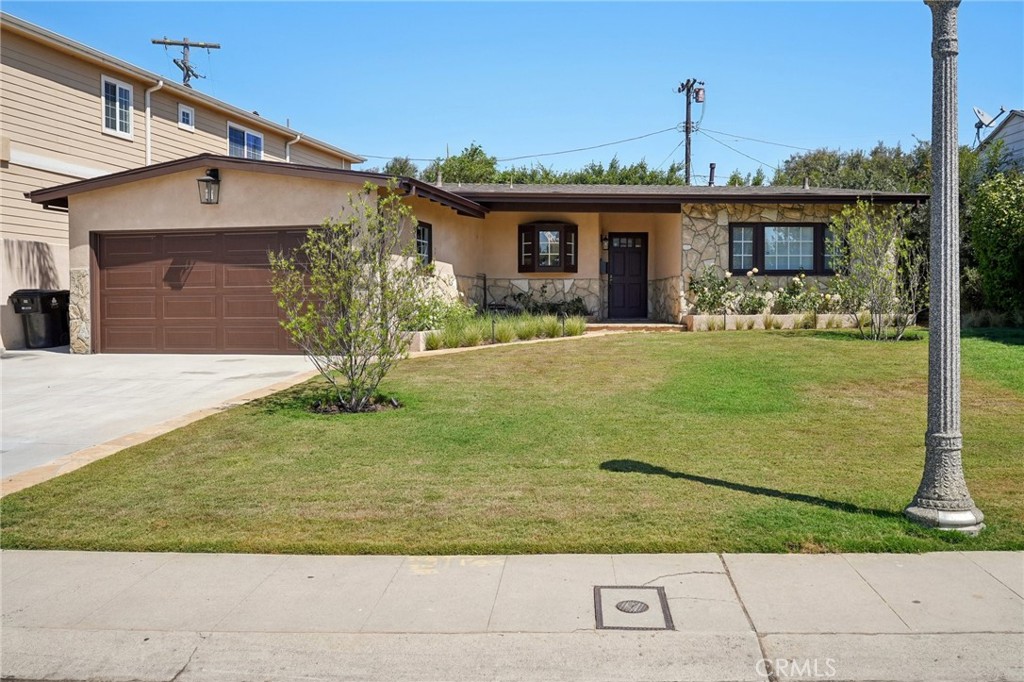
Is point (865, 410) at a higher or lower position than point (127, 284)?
lower

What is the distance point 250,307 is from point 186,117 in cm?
976

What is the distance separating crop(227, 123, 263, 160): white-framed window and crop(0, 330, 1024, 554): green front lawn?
16.2m

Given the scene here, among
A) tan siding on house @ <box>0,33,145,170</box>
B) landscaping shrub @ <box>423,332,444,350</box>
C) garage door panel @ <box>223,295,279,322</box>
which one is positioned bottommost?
landscaping shrub @ <box>423,332,444,350</box>

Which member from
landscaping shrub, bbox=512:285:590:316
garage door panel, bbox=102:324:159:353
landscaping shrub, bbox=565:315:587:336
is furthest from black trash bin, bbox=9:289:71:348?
landscaping shrub, bbox=565:315:587:336

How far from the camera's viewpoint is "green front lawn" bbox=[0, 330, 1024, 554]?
220 inches

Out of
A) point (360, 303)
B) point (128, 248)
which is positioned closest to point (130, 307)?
point (128, 248)

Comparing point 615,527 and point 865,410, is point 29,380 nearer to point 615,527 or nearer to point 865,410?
point 615,527

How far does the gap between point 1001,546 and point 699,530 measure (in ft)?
6.34

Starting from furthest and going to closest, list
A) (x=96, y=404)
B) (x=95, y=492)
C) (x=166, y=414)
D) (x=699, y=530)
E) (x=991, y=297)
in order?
(x=991, y=297) < (x=96, y=404) < (x=166, y=414) < (x=95, y=492) < (x=699, y=530)

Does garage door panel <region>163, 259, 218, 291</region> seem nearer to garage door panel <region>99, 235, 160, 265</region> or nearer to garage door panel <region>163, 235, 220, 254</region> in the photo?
garage door panel <region>163, 235, 220, 254</region>

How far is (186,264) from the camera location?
16.1 m

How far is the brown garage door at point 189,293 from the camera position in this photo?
618 inches

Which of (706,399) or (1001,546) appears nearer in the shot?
(1001,546)

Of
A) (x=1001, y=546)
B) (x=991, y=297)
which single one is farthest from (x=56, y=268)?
(x=991, y=297)
